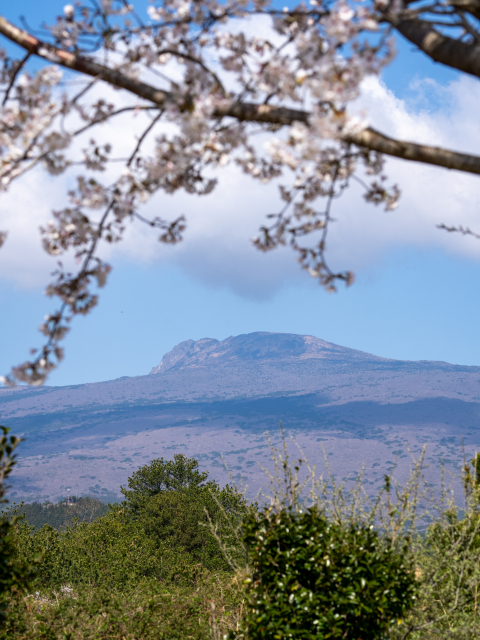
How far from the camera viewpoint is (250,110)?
260 centimetres

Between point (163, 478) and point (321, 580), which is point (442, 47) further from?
point (163, 478)

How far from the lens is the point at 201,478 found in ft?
77.8

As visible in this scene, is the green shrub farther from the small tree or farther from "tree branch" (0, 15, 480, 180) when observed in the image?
the small tree

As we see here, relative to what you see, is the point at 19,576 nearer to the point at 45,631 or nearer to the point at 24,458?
the point at 45,631

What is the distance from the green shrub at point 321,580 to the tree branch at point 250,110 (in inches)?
110

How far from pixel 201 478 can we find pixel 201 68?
899 inches

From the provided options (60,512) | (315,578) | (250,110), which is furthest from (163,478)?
(60,512)

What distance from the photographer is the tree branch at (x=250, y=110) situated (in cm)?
239

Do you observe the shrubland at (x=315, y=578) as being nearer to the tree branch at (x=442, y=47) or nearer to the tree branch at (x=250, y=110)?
the tree branch at (x=250, y=110)

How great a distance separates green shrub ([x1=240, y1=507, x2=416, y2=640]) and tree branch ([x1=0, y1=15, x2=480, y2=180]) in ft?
9.19

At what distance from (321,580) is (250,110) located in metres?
3.20

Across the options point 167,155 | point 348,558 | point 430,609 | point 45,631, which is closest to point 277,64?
point 167,155

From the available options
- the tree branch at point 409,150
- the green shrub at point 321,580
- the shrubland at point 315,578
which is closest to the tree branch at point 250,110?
the tree branch at point 409,150

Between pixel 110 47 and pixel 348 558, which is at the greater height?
pixel 110 47
